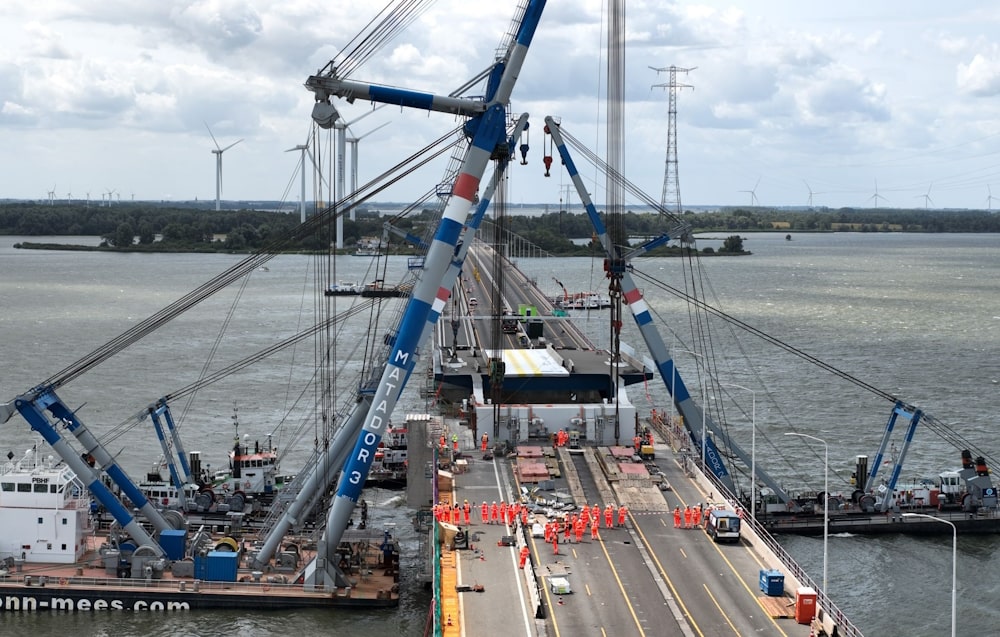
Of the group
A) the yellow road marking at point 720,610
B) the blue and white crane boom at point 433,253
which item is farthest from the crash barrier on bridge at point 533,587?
the blue and white crane boom at point 433,253

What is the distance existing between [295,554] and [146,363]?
60564 mm

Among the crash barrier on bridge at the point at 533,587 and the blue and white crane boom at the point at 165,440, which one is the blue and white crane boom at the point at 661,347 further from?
the blue and white crane boom at the point at 165,440

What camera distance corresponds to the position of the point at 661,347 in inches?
2630

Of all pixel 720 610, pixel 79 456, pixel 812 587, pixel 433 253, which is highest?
pixel 433 253

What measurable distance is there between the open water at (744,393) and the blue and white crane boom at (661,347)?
212 inches

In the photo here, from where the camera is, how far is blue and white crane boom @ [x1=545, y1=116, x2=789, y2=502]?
6425 centimetres

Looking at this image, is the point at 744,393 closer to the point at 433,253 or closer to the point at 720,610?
the point at 433,253

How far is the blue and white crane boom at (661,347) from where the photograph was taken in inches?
2530

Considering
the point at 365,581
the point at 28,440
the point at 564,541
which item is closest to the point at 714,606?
the point at 564,541

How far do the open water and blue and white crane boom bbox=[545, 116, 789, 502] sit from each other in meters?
5.39

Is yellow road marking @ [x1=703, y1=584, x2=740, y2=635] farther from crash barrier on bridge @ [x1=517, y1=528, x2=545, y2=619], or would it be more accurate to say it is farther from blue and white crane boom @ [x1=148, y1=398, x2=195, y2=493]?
blue and white crane boom @ [x1=148, y1=398, x2=195, y2=493]

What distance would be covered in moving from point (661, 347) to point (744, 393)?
1231 inches

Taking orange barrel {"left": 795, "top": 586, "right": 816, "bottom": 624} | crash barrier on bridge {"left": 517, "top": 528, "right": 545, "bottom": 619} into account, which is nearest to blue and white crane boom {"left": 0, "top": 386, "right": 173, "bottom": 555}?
crash barrier on bridge {"left": 517, "top": 528, "right": 545, "bottom": 619}

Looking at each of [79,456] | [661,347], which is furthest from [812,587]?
[79,456]
